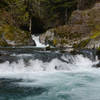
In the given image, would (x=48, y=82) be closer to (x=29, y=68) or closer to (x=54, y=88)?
(x=54, y=88)

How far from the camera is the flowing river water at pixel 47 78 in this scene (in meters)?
6.51

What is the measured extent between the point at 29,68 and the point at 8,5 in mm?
21039

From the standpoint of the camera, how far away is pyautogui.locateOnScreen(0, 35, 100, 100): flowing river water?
651 cm

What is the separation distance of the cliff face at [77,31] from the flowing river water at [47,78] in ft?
29.6

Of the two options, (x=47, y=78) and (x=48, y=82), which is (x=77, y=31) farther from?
(x=48, y=82)

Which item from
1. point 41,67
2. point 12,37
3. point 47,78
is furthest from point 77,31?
point 47,78

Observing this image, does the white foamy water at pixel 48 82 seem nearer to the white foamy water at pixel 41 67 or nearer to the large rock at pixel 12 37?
the white foamy water at pixel 41 67

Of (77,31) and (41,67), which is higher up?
(41,67)

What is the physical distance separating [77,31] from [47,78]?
666 inches

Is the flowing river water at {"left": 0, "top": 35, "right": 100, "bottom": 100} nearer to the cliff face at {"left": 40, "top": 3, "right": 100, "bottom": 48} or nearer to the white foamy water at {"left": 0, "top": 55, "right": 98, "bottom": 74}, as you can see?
the white foamy water at {"left": 0, "top": 55, "right": 98, "bottom": 74}

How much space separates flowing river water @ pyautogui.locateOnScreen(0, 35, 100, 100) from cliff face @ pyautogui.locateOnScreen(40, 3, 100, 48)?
9016 mm

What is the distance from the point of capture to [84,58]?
13.3m

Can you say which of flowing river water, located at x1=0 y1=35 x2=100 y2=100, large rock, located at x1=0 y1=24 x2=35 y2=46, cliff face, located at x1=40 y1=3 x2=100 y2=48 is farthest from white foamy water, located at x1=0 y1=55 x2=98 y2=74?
large rock, located at x1=0 y1=24 x2=35 y2=46

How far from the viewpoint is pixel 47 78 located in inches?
360
